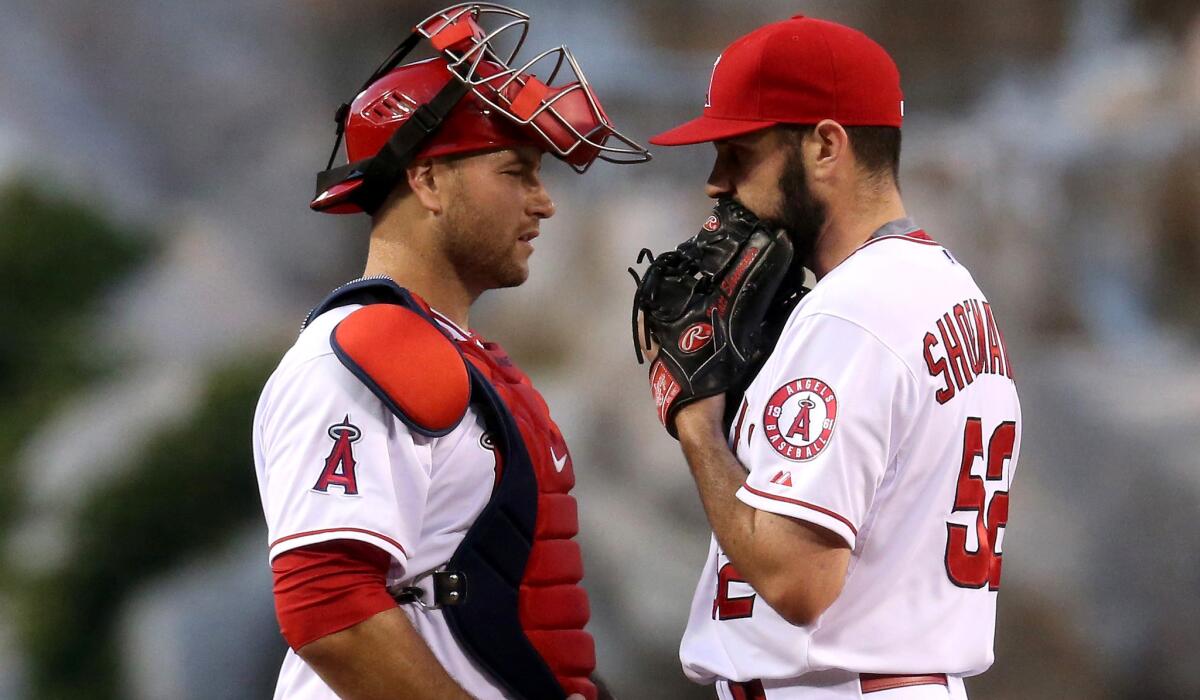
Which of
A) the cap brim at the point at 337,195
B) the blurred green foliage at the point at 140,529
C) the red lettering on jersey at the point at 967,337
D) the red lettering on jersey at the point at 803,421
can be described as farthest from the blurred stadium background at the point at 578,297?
the red lettering on jersey at the point at 803,421

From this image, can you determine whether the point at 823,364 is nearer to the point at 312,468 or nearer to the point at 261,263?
the point at 312,468

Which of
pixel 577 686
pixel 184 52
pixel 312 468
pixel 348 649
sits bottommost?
pixel 577 686

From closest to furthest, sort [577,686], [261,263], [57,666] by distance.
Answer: [577,686]
[57,666]
[261,263]

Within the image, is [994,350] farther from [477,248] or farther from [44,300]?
[44,300]

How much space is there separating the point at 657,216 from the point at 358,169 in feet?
7.83

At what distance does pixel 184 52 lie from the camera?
4.10 m

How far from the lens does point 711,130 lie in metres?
1.93

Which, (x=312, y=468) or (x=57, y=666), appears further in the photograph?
(x=57, y=666)

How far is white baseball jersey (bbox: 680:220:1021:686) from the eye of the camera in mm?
1684

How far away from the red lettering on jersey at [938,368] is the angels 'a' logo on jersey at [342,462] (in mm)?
814

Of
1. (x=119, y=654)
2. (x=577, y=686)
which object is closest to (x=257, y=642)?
(x=119, y=654)

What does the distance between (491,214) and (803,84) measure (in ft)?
1.76

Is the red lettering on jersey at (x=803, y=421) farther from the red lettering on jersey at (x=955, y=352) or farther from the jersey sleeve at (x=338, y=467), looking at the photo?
the jersey sleeve at (x=338, y=467)

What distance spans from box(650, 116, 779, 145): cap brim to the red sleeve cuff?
32.4 inches
